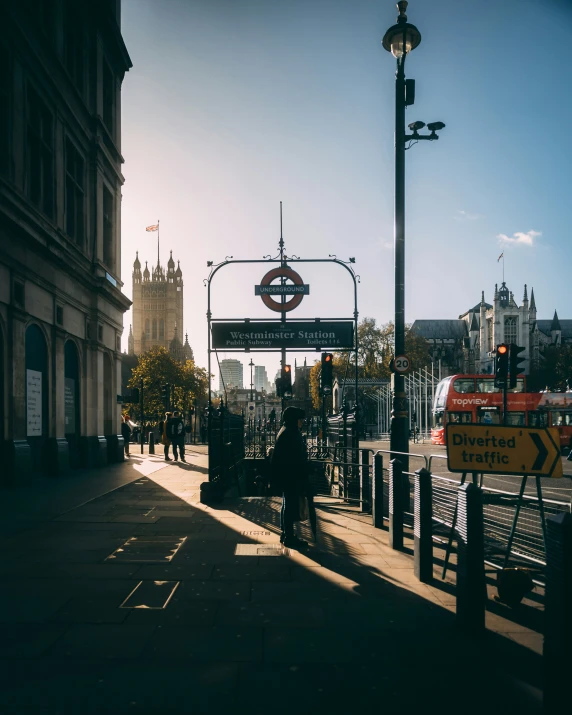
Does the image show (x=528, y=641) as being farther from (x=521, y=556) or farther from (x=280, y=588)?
(x=280, y=588)

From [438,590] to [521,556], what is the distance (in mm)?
790

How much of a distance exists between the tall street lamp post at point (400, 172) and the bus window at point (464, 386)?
23.9 m

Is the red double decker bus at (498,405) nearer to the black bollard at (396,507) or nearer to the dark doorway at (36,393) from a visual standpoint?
the dark doorway at (36,393)

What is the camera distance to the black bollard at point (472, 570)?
14.1 ft

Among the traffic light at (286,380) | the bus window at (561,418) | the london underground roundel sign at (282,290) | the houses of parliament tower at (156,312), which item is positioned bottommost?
the bus window at (561,418)

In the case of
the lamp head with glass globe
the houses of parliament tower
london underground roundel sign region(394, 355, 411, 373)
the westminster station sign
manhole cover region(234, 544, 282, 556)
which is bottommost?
manhole cover region(234, 544, 282, 556)

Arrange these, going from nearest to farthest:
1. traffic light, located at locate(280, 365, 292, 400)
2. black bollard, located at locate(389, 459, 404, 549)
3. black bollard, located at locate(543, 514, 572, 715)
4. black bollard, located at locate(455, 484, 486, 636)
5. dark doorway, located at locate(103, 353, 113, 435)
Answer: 1. black bollard, located at locate(543, 514, 572, 715)
2. black bollard, located at locate(455, 484, 486, 636)
3. black bollard, located at locate(389, 459, 404, 549)
4. traffic light, located at locate(280, 365, 292, 400)
5. dark doorway, located at locate(103, 353, 113, 435)

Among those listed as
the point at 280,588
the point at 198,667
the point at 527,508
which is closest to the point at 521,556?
the point at 527,508

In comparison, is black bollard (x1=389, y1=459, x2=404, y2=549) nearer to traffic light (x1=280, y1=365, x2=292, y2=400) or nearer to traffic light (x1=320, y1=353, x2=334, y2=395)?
traffic light (x1=320, y1=353, x2=334, y2=395)

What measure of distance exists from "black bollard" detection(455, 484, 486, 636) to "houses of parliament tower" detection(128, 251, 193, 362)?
381 feet

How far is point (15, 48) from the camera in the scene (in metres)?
13.6

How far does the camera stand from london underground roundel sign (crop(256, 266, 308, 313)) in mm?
15273

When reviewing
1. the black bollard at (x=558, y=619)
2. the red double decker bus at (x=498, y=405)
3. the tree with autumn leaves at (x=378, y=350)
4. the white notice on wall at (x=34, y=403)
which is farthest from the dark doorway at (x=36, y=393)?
the tree with autumn leaves at (x=378, y=350)

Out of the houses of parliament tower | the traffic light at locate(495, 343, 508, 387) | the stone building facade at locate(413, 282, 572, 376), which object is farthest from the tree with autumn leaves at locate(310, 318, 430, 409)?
the traffic light at locate(495, 343, 508, 387)
